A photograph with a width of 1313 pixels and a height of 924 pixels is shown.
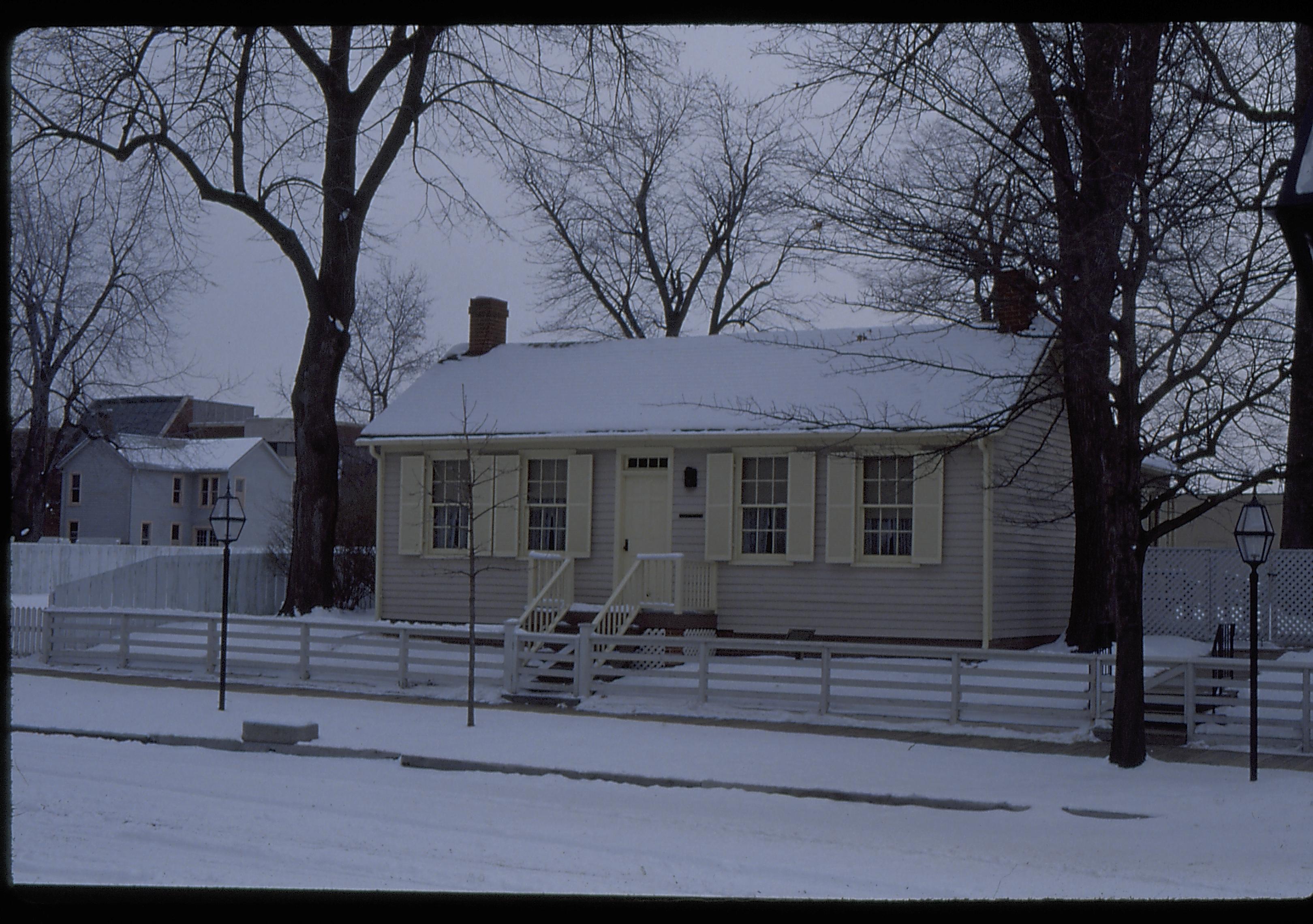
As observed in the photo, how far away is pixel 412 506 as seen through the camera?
2138cm

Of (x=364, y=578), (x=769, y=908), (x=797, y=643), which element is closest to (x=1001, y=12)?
(x=769, y=908)

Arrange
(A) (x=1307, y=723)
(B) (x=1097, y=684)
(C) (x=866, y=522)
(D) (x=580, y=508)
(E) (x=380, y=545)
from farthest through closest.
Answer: (E) (x=380, y=545)
(D) (x=580, y=508)
(C) (x=866, y=522)
(B) (x=1097, y=684)
(A) (x=1307, y=723)

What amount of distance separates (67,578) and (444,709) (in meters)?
22.8

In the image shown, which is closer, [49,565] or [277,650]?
[277,650]

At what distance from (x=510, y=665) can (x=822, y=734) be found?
4.38 metres

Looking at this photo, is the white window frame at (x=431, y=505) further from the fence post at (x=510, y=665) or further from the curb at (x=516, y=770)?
the curb at (x=516, y=770)

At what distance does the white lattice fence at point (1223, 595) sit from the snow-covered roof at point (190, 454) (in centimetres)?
3558

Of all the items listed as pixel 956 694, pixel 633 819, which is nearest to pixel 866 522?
pixel 956 694

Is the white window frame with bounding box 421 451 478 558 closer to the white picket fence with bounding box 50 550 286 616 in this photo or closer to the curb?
the white picket fence with bounding box 50 550 286 616

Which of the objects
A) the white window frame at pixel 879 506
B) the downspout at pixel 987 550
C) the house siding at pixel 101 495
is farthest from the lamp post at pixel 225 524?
the house siding at pixel 101 495

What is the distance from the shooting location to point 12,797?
9.65m

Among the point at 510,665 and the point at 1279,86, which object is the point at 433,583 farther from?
the point at 1279,86

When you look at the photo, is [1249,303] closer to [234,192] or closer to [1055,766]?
[1055,766]

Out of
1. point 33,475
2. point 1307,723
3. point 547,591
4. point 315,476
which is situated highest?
point 33,475
